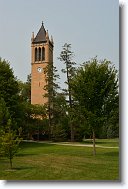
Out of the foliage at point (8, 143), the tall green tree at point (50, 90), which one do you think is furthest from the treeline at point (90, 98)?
the tall green tree at point (50, 90)

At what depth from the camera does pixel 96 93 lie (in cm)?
996

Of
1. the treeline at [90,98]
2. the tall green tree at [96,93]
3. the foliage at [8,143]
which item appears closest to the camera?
the foliage at [8,143]

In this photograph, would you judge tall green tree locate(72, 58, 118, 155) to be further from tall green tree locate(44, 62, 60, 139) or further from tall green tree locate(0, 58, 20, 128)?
tall green tree locate(44, 62, 60, 139)

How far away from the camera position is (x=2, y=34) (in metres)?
7.16

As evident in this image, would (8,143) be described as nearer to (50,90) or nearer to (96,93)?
(96,93)

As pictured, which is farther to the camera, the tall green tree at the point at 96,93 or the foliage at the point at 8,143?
the tall green tree at the point at 96,93

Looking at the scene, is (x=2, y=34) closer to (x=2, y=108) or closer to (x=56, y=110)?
(x=2, y=108)

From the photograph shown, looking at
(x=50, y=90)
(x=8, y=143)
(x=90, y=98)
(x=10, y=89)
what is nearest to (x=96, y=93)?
(x=90, y=98)

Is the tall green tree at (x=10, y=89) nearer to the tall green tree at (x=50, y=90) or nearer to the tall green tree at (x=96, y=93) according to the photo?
the tall green tree at (x=96, y=93)

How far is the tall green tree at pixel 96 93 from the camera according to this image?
386 inches

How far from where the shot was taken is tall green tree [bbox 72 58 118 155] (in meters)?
9.81

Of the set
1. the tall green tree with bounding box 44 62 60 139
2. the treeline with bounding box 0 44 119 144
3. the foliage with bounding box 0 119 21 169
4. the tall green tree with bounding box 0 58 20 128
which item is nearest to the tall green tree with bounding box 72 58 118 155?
the treeline with bounding box 0 44 119 144

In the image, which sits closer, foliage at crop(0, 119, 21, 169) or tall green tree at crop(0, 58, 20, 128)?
foliage at crop(0, 119, 21, 169)

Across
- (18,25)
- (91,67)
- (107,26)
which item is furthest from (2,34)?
(91,67)
